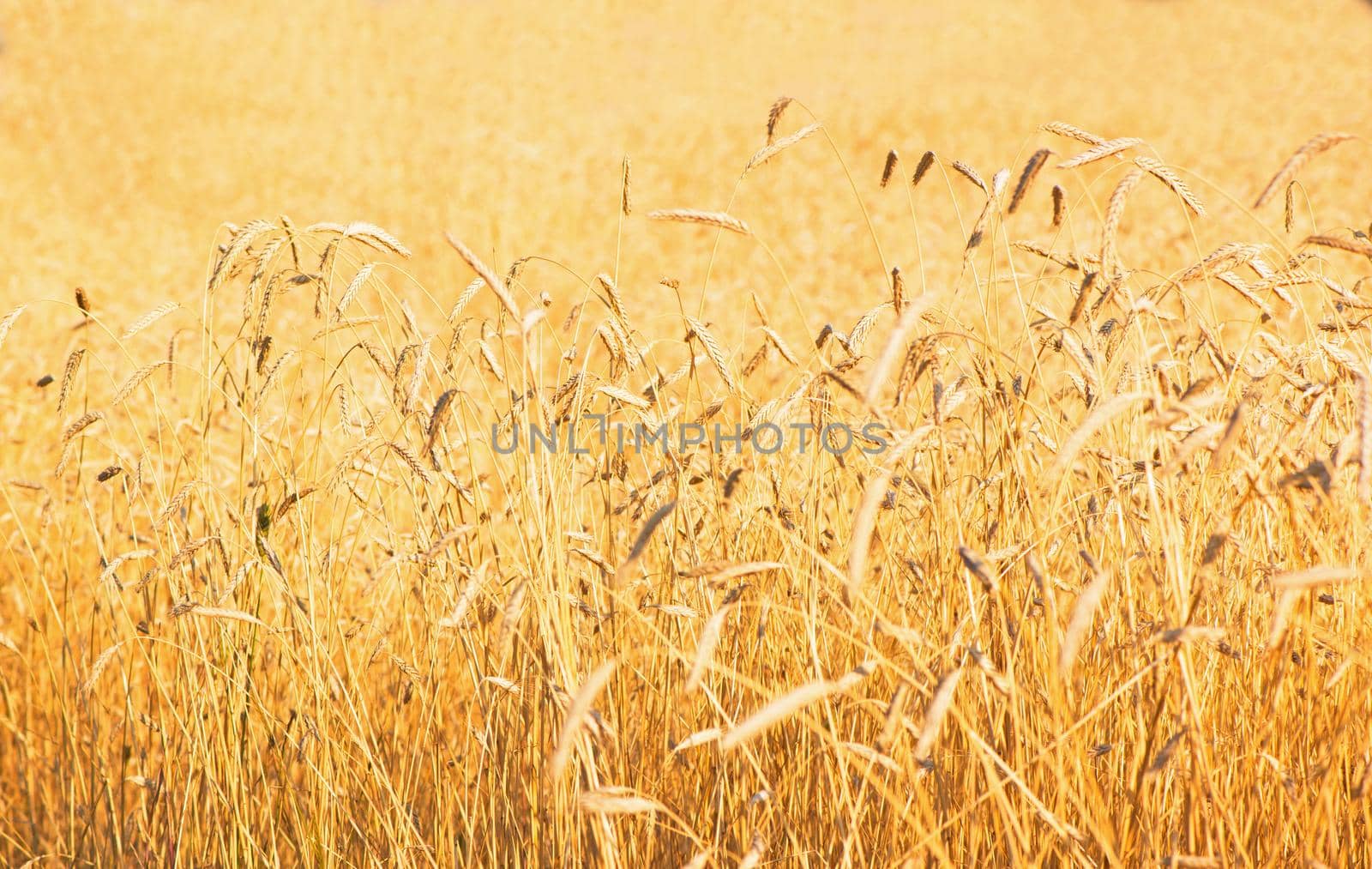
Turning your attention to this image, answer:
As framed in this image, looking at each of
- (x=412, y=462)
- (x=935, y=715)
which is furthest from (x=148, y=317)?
(x=935, y=715)

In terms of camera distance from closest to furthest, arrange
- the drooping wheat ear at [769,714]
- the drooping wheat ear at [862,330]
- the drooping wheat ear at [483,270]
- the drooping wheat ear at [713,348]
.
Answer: the drooping wheat ear at [769,714] < the drooping wheat ear at [483,270] < the drooping wheat ear at [713,348] < the drooping wheat ear at [862,330]

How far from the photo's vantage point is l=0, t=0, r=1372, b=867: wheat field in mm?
1021

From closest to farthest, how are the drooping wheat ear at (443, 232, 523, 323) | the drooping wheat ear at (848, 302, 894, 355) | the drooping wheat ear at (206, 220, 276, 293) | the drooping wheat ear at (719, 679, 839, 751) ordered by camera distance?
the drooping wheat ear at (719, 679, 839, 751), the drooping wheat ear at (443, 232, 523, 323), the drooping wheat ear at (206, 220, 276, 293), the drooping wheat ear at (848, 302, 894, 355)

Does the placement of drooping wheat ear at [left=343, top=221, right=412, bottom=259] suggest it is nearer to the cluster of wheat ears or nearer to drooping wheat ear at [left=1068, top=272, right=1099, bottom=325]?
the cluster of wheat ears

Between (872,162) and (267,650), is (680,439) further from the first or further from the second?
(872,162)

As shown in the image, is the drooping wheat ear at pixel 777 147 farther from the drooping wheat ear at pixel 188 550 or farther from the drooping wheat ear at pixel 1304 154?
the drooping wheat ear at pixel 188 550

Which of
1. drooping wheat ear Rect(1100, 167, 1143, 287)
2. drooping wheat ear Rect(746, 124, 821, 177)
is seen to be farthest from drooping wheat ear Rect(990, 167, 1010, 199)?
drooping wheat ear Rect(746, 124, 821, 177)

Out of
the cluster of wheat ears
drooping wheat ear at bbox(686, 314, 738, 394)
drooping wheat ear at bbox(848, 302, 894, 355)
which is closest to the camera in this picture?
the cluster of wheat ears

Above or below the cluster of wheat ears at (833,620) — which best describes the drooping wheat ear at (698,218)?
above

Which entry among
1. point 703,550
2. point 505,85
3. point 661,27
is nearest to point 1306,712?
Result: point 703,550

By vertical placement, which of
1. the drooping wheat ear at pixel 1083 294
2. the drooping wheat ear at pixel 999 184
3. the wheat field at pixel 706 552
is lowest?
the wheat field at pixel 706 552

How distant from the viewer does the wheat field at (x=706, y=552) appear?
1.02m

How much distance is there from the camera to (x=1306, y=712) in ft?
3.73

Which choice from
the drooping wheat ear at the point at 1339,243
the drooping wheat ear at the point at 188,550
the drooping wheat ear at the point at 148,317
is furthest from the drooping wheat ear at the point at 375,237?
the drooping wheat ear at the point at 1339,243
